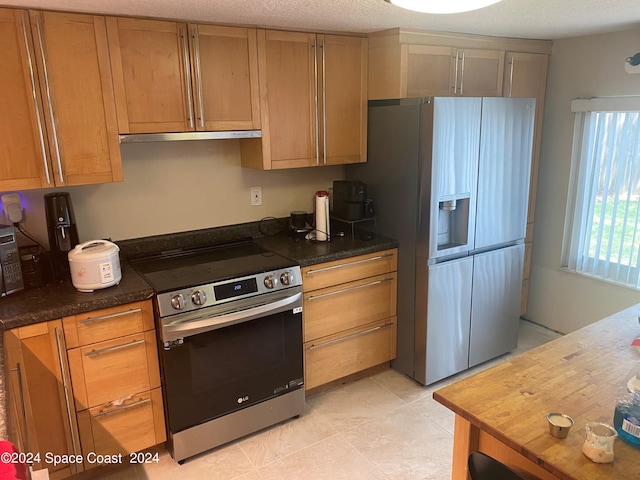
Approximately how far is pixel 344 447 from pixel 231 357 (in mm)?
750

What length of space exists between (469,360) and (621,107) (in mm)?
1842

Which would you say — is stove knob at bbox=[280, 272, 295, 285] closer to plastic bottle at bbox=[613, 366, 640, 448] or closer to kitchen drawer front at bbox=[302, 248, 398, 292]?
kitchen drawer front at bbox=[302, 248, 398, 292]

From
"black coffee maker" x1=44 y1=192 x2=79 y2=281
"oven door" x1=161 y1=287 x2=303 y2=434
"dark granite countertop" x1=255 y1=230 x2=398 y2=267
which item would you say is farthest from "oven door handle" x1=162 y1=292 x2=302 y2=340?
"black coffee maker" x1=44 y1=192 x2=79 y2=281

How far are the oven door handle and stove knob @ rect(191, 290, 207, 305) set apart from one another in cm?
8

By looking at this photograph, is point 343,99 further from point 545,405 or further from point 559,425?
point 559,425

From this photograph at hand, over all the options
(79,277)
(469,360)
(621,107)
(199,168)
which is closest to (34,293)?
(79,277)

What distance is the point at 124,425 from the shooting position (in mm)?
2283

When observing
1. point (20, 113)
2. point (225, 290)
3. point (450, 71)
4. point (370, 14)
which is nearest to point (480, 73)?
A: point (450, 71)

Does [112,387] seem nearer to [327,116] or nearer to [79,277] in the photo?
[79,277]

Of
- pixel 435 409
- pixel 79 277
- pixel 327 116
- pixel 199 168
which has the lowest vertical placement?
pixel 435 409

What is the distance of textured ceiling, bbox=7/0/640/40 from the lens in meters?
2.04

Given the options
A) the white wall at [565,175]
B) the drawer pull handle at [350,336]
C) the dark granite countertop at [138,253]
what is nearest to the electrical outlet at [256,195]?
the dark granite countertop at [138,253]

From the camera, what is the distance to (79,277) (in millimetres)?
2162

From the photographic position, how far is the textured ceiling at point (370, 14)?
2.04m
